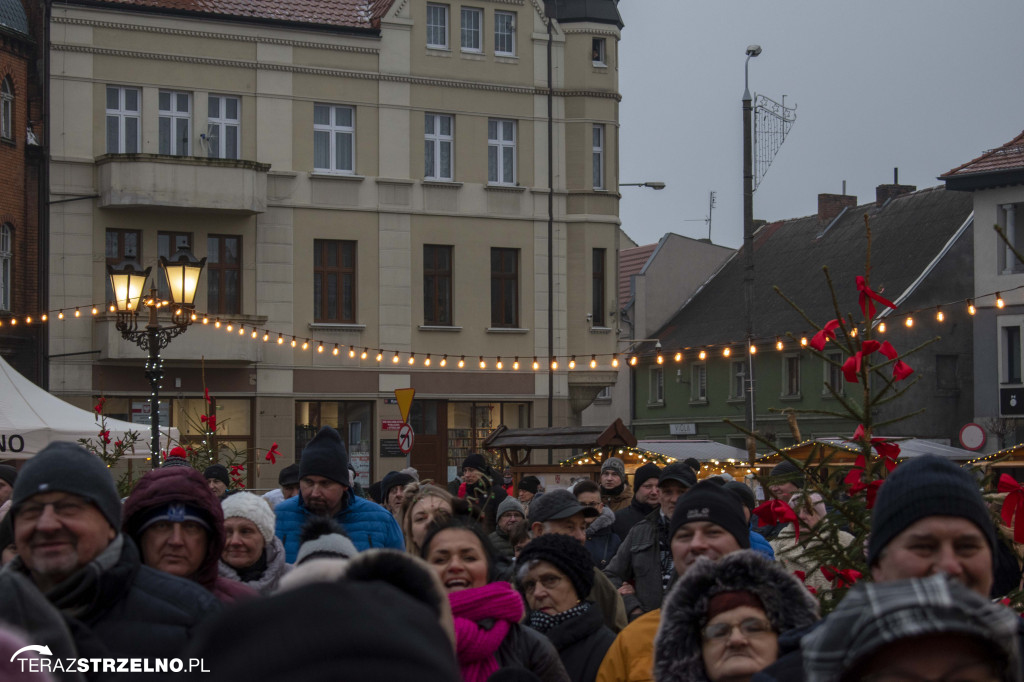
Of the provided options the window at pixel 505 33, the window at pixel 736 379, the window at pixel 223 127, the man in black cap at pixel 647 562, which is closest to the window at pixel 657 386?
the window at pixel 736 379

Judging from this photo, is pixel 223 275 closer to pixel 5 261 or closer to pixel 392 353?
pixel 392 353

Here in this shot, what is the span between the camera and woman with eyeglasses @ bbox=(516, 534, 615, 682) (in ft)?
20.4

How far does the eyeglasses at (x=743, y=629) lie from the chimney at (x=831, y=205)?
5161cm

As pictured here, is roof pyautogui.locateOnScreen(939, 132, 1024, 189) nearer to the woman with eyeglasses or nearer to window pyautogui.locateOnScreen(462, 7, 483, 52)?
window pyautogui.locateOnScreen(462, 7, 483, 52)

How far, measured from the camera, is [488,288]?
3659 centimetres

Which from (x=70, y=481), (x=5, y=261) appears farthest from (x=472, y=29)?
(x=70, y=481)

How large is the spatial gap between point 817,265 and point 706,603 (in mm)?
48611

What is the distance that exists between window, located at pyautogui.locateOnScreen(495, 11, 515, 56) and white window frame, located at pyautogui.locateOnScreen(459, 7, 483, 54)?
1.37ft

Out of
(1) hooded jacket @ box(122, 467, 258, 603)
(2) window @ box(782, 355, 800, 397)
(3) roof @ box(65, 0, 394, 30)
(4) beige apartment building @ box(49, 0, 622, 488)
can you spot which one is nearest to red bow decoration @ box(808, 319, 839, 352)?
(1) hooded jacket @ box(122, 467, 258, 603)

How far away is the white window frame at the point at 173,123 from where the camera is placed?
3347 centimetres

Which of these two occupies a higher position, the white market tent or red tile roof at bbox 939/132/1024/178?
red tile roof at bbox 939/132/1024/178

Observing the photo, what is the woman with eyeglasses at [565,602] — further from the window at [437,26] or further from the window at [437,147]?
the window at [437,26]

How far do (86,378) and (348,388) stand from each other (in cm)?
621

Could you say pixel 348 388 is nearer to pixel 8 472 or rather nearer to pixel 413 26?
pixel 413 26
